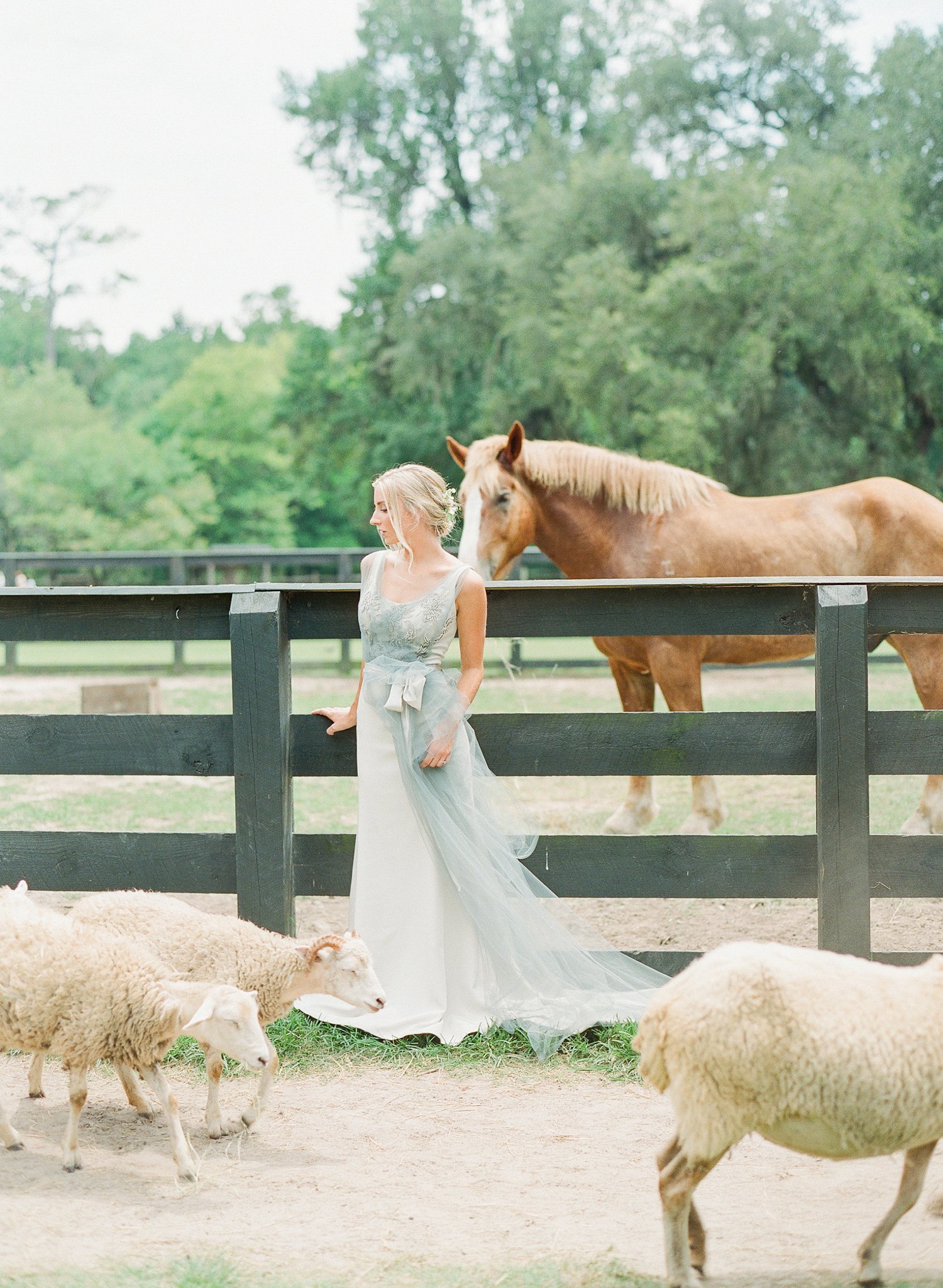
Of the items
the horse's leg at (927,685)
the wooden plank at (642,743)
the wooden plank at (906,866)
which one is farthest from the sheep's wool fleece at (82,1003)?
the horse's leg at (927,685)

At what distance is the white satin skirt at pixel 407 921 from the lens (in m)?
4.05

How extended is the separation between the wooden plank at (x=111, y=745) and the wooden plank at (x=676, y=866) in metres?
1.24

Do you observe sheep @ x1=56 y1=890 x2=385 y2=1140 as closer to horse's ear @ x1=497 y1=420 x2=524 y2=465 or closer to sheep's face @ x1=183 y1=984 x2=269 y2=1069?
sheep's face @ x1=183 y1=984 x2=269 y2=1069

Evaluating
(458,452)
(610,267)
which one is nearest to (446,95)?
(610,267)

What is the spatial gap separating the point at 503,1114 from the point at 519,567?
1584cm

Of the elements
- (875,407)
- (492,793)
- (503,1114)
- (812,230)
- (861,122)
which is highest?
(861,122)

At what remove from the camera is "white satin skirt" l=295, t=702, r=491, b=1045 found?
405cm

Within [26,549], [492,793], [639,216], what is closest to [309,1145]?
[492,793]

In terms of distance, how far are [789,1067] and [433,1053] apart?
1.78 m

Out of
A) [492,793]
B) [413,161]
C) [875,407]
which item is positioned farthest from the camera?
[413,161]

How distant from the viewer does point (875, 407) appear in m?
21.8

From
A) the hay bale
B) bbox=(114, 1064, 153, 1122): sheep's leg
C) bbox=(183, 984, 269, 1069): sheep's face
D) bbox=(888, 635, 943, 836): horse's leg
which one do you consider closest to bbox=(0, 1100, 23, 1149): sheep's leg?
bbox=(114, 1064, 153, 1122): sheep's leg

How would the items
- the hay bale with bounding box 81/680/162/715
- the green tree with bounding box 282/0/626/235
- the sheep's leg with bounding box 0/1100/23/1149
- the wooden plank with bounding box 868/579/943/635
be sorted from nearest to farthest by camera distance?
the sheep's leg with bounding box 0/1100/23/1149
the wooden plank with bounding box 868/579/943/635
the hay bale with bounding box 81/680/162/715
the green tree with bounding box 282/0/626/235

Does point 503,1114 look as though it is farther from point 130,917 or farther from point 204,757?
point 204,757
